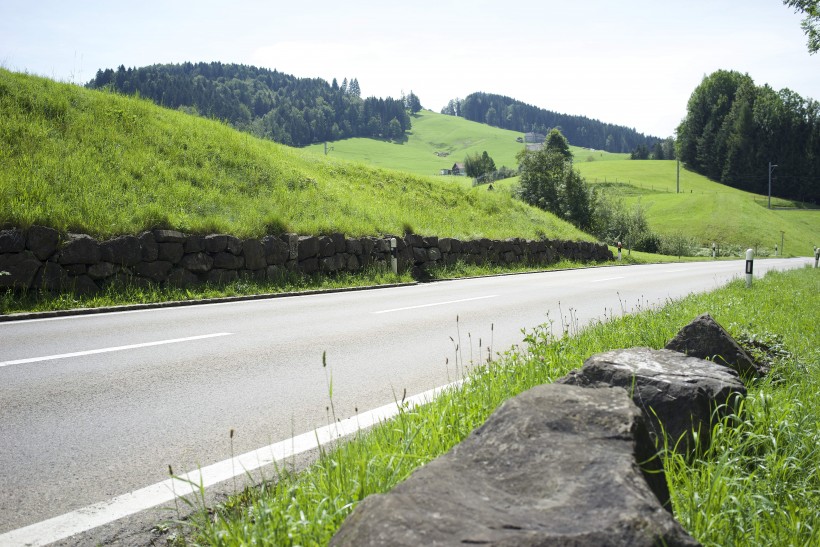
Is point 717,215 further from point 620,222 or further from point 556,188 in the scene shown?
point 556,188

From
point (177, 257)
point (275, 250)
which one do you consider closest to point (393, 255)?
point (275, 250)

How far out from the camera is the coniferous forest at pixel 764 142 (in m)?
103

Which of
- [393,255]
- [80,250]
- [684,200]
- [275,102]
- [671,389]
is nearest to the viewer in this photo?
[671,389]

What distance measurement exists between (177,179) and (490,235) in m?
11.9

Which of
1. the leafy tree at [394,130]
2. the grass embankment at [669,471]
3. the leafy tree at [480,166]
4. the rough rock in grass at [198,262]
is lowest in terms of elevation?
the grass embankment at [669,471]

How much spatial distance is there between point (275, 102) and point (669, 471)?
17554 cm

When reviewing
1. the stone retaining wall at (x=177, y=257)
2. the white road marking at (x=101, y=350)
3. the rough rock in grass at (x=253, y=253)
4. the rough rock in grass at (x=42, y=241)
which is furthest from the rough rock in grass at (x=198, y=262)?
the white road marking at (x=101, y=350)

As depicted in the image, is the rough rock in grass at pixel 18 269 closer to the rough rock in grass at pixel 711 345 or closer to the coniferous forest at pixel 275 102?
the rough rock in grass at pixel 711 345

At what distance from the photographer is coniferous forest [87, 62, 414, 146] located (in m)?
127

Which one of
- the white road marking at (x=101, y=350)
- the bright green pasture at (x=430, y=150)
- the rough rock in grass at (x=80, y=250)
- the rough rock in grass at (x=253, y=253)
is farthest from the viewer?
the bright green pasture at (x=430, y=150)

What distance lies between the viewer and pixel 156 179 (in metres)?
14.1

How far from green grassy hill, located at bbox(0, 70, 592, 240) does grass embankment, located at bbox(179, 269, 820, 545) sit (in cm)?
922

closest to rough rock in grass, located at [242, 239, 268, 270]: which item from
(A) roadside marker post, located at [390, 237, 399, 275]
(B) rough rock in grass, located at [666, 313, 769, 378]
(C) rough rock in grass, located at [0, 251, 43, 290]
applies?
(C) rough rock in grass, located at [0, 251, 43, 290]

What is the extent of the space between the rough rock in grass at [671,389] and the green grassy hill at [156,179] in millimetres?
10154
